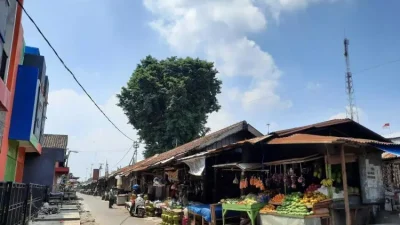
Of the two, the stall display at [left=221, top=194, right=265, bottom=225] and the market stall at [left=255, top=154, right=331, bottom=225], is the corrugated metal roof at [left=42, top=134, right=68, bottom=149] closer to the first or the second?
the stall display at [left=221, top=194, right=265, bottom=225]

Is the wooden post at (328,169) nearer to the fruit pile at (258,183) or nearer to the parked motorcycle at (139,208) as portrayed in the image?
the fruit pile at (258,183)

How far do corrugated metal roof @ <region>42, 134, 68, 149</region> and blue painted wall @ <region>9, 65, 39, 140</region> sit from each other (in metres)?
17.6

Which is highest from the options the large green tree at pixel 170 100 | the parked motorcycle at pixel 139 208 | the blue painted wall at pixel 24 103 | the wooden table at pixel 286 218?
the large green tree at pixel 170 100

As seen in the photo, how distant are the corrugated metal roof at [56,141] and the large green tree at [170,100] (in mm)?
7895

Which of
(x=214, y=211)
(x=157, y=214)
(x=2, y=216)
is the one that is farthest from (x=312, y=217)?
(x=157, y=214)

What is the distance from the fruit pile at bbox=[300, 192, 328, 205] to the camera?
8.33 m

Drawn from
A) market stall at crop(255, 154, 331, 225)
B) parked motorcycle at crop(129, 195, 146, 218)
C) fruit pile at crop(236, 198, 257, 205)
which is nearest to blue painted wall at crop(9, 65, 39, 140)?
parked motorcycle at crop(129, 195, 146, 218)

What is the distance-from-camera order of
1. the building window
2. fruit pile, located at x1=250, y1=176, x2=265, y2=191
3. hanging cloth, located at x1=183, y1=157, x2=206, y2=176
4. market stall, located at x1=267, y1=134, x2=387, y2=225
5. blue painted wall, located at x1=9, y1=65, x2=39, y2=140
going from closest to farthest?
market stall, located at x1=267, y1=134, x2=387, y2=225 → fruit pile, located at x1=250, y1=176, x2=265, y2=191 → hanging cloth, located at x1=183, y1=157, x2=206, y2=176 → the building window → blue painted wall, located at x1=9, y1=65, x2=39, y2=140

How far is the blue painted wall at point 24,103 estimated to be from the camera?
16156 millimetres

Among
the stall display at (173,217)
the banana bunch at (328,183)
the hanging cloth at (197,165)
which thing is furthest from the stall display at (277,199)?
the stall display at (173,217)

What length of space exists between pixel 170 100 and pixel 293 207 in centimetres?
2206

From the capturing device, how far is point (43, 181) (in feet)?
82.7

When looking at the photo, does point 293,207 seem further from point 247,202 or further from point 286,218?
point 247,202

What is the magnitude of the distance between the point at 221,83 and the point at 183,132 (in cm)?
773
